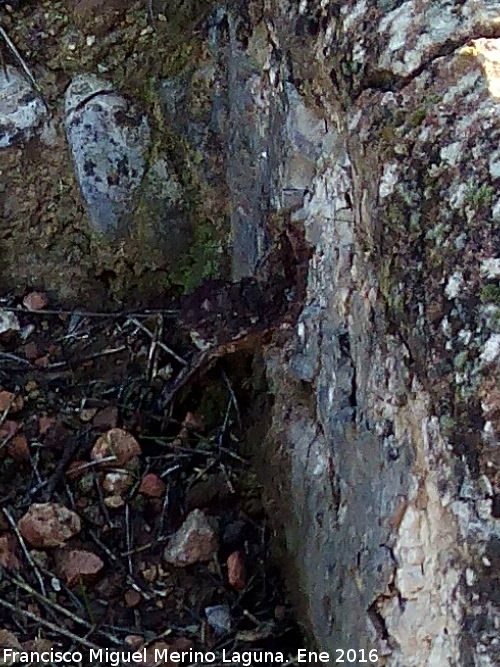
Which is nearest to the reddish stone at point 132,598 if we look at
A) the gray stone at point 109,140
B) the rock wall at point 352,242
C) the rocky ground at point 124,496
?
the rocky ground at point 124,496

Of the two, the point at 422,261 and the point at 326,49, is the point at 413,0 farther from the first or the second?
the point at 422,261

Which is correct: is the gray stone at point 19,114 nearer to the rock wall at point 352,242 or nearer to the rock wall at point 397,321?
the rock wall at point 352,242

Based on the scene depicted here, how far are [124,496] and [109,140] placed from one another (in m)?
0.64

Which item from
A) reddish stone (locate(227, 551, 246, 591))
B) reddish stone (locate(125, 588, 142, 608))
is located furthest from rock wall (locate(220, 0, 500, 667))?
reddish stone (locate(125, 588, 142, 608))

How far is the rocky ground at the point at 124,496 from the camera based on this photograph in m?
1.57

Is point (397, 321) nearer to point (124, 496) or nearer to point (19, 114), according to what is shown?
point (124, 496)

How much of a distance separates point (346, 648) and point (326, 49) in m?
0.73

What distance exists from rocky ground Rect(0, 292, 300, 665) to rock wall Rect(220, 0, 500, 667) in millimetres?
168

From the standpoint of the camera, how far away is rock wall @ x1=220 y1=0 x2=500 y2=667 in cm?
96

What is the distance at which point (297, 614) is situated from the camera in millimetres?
1537

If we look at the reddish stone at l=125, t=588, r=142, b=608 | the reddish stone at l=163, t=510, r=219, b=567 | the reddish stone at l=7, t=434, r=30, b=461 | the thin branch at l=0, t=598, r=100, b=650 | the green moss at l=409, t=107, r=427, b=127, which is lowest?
the thin branch at l=0, t=598, r=100, b=650

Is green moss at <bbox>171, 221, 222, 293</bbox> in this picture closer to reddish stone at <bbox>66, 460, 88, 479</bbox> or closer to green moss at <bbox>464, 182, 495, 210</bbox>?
reddish stone at <bbox>66, 460, 88, 479</bbox>

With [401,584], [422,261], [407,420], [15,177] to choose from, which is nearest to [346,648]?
[401,584]

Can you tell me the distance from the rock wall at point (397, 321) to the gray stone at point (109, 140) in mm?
468
